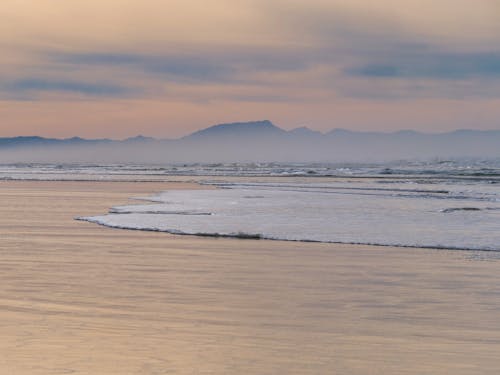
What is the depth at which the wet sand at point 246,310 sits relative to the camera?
7.00m

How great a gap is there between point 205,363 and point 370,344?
1.72m

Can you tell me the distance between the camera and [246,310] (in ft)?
30.1

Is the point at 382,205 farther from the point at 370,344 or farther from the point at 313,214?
the point at 370,344

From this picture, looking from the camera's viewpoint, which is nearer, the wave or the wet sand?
the wet sand

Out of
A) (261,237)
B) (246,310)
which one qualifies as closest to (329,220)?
(261,237)

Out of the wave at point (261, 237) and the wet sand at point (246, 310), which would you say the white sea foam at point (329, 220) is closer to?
the wave at point (261, 237)

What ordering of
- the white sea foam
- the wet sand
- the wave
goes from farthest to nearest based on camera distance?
the white sea foam
the wave
the wet sand

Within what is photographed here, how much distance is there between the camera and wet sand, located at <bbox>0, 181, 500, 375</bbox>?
7.00m

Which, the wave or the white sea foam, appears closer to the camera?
the wave

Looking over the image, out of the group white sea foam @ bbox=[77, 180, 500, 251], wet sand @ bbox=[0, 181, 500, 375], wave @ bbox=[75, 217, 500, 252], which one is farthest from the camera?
white sea foam @ bbox=[77, 180, 500, 251]

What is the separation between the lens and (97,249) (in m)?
15.1

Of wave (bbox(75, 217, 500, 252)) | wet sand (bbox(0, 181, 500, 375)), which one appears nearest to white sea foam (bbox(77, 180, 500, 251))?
wave (bbox(75, 217, 500, 252))

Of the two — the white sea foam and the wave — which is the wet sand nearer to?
the wave

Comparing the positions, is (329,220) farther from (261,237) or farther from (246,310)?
(246,310)
